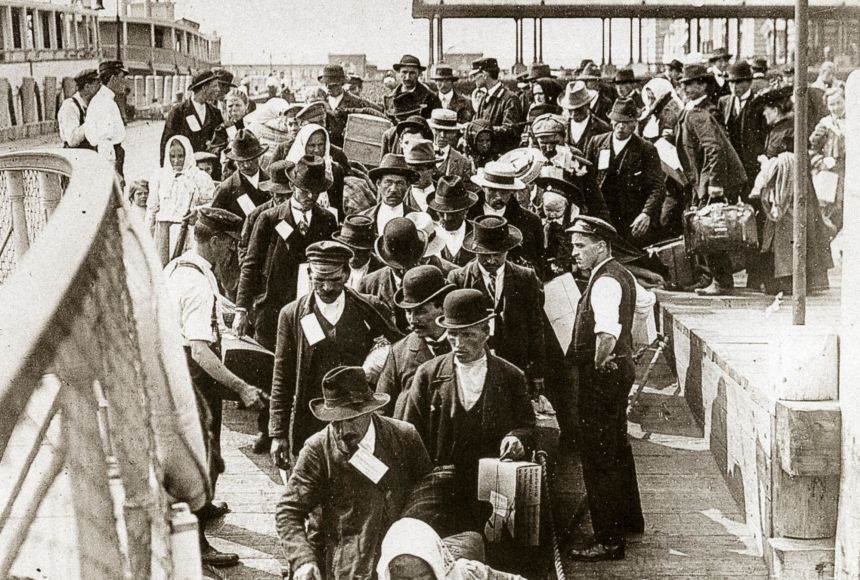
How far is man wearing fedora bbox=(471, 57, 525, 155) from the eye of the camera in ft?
37.1

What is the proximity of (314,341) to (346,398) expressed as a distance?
113 cm

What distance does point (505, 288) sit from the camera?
678 centimetres

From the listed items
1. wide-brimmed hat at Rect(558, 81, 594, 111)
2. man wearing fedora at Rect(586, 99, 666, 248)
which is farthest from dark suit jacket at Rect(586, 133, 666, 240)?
wide-brimmed hat at Rect(558, 81, 594, 111)

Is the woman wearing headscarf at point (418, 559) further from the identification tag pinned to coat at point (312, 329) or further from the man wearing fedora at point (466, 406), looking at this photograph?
the identification tag pinned to coat at point (312, 329)

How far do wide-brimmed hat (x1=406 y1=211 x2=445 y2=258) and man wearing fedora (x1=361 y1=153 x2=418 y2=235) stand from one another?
18 cm

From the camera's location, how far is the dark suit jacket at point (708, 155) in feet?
31.1

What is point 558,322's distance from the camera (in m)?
7.52

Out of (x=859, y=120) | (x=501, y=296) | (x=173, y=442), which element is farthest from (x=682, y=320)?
(x=173, y=442)

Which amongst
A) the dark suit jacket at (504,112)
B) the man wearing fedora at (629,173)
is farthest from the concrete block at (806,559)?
the dark suit jacket at (504,112)

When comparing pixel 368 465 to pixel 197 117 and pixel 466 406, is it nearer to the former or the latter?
pixel 466 406

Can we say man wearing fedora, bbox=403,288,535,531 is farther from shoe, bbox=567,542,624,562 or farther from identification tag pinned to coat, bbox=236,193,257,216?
identification tag pinned to coat, bbox=236,193,257,216

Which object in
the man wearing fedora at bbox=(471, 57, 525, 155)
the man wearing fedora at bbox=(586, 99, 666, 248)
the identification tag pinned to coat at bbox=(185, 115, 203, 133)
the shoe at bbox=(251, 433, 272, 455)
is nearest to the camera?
the shoe at bbox=(251, 433, 272, 455)

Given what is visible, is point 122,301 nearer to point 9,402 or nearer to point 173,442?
point 173,442

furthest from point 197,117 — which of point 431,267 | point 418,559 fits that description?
point 418,559
